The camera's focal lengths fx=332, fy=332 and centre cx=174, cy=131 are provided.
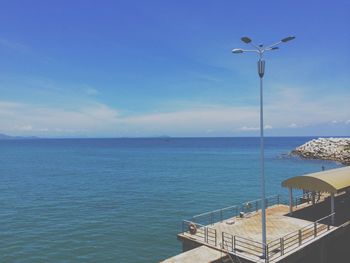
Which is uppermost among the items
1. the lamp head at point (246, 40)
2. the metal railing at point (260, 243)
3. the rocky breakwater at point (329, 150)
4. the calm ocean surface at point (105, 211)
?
the lamp head at point (246, 40)

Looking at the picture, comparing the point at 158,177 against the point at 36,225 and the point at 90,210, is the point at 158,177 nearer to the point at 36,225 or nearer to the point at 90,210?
the point at 90,210

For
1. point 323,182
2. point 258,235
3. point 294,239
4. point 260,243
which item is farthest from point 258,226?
point 260,243

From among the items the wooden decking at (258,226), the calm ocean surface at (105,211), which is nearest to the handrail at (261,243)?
the wooden decking at (258,226)

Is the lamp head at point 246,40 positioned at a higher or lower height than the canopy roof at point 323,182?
higher

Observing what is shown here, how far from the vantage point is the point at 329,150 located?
9769 cm

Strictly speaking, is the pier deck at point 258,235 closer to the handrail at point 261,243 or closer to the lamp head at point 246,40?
the handrail at point 261,243

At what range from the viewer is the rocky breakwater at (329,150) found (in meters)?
92.1

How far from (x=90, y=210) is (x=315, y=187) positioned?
24790 mm

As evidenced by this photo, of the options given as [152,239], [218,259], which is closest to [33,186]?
[152,239]

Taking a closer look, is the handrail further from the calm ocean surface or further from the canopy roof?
the calm ocean surface

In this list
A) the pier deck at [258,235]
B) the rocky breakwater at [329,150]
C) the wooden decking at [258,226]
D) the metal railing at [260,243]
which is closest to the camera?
the metal railing at [260,243]

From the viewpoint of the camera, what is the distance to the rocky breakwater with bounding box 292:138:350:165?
302ft

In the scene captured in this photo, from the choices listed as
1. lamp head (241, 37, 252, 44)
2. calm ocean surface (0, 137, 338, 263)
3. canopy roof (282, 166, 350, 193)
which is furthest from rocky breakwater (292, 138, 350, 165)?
lamp head (241, 37, 252, 44)

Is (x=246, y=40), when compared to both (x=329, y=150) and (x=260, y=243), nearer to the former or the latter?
(x=260, y=243)
